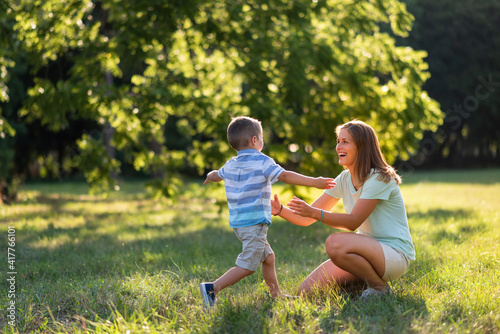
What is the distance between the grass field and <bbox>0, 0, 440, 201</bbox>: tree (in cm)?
231

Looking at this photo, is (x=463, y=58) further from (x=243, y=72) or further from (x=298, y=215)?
(x=298, y=215)

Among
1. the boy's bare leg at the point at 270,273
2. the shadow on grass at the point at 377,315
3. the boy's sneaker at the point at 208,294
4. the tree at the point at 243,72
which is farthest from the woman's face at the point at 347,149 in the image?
the tree at the point at 243,72

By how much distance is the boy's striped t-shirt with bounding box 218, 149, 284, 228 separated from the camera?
145 inches

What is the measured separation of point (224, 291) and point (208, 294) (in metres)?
0.44

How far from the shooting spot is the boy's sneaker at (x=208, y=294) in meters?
3.56

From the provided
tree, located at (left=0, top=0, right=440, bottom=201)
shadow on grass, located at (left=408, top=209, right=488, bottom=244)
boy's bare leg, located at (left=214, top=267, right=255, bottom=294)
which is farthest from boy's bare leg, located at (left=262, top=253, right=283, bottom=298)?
tree, located at (left=0, top=0, right=440, bottom=201)

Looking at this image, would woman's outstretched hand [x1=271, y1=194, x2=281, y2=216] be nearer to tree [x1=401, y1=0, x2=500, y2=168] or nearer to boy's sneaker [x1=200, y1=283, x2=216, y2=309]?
boy's sneaker [x1=200, y1=283, x2=216, y2=309]

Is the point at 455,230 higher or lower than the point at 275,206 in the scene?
lower

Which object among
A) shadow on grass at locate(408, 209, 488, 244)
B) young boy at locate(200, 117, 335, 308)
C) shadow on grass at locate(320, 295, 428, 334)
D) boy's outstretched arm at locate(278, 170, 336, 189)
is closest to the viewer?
shadow on grass at locate(320, 295, 428, 334)

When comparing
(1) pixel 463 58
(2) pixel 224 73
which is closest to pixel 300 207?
(2) pixel 224 73

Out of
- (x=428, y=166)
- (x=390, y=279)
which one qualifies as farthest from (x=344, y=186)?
(x=428, y=166)

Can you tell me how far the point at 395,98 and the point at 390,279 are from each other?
6.64 metres

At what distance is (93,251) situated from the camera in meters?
6.22

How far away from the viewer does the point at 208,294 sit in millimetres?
3625
